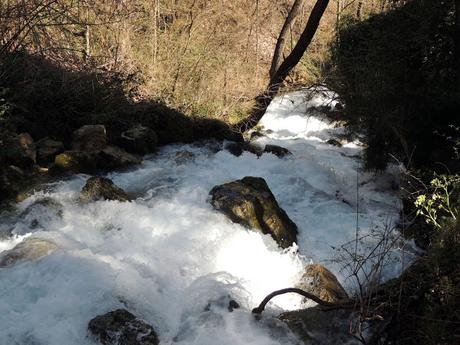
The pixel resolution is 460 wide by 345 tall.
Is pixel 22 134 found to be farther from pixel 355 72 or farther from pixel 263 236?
pixel 355 72

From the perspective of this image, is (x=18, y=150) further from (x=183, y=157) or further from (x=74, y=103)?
(x=183, y=157)

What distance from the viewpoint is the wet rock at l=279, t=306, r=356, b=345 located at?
3.56 m

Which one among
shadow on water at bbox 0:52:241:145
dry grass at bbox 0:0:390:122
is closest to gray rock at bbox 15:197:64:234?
shadow on water at bbox 0:52:241:145

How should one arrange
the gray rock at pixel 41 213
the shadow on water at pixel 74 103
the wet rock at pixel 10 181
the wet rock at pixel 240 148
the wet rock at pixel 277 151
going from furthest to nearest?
the wet rock at pixel 277 151 → the wet rock at pixel 240 148 → the shadow on water at pixel 74 103 → the wet rock at pixel 10 181 → the gray rock at pixel 41 213

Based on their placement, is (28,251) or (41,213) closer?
(28,251)

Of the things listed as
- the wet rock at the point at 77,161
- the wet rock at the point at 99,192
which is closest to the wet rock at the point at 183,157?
the wet rock at the point at 77,161

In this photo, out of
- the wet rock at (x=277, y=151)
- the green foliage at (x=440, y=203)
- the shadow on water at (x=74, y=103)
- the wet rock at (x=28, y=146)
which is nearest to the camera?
the green foliage at (x=440, y=203)

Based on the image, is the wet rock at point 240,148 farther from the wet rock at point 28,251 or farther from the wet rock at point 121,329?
the wet rock at point 121,329

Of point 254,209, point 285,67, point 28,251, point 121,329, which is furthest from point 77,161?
point 285,67

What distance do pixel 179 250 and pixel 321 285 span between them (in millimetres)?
1622

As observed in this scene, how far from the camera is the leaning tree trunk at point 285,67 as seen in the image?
34.2 feet

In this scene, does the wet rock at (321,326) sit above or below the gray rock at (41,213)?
above

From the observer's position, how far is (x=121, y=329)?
3533 millimetres

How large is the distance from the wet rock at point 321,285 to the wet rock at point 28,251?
2.63 metres
